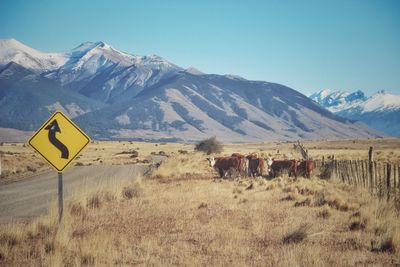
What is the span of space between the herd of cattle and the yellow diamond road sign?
17.0 metres

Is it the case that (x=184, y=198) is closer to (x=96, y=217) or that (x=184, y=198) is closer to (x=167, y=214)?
(x=167, y=214)

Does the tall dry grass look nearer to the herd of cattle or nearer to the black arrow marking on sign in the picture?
the black arrow marking on sign

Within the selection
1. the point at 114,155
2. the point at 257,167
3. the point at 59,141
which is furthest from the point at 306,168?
the point at 114,155

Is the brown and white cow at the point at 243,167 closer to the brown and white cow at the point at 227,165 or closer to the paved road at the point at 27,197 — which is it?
the brown and white cow at the point at 227,165

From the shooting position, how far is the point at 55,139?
10.1 metres

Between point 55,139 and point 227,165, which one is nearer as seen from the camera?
point 55,139

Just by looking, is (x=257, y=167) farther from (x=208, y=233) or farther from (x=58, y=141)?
(x=58, y=141)

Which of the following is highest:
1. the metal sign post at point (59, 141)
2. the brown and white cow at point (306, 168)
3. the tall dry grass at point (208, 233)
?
the metal sign post at point (59, 141)

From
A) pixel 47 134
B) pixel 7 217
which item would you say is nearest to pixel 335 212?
pixel 47 134

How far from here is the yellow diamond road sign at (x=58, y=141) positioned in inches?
392

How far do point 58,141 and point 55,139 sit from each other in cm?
8

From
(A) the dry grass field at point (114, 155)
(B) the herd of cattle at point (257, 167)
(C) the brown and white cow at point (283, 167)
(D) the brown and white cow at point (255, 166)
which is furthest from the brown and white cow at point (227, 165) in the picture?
(A) the dry grass field at point (114, 155)

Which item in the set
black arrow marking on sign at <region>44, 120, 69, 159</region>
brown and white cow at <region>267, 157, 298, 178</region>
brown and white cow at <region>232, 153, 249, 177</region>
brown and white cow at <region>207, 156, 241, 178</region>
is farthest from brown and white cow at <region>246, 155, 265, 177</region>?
black arrow marking on sign at <region>44, 120, 69, 159</region>

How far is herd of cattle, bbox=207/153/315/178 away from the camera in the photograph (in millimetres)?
25406
